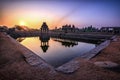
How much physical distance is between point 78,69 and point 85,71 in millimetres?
429

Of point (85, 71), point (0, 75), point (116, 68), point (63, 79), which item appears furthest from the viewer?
point (116, 68)

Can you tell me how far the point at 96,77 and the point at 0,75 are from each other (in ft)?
13.9

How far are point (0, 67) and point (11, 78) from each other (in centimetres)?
184

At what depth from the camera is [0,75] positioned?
5.61 m

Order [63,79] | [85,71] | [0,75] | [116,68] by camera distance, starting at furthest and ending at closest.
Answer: [116,68] < [85,71] < [0,75] < [63,79]

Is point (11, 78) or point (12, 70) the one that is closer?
point (11, 78)

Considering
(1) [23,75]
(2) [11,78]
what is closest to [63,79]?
(1) [23,75]

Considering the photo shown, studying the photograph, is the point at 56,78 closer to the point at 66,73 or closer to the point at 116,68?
the point at 66,73

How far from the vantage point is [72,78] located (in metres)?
5.35

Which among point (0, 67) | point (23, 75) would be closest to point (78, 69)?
point (23, 75)

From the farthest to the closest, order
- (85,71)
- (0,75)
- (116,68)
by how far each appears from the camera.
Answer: (116,68), (85,71), (0,75)

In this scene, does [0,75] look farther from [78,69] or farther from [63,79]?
[78,69]

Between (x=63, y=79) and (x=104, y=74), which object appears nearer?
(x=63, y=79)

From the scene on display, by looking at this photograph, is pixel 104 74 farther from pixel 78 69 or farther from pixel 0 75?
pixel 0 75
